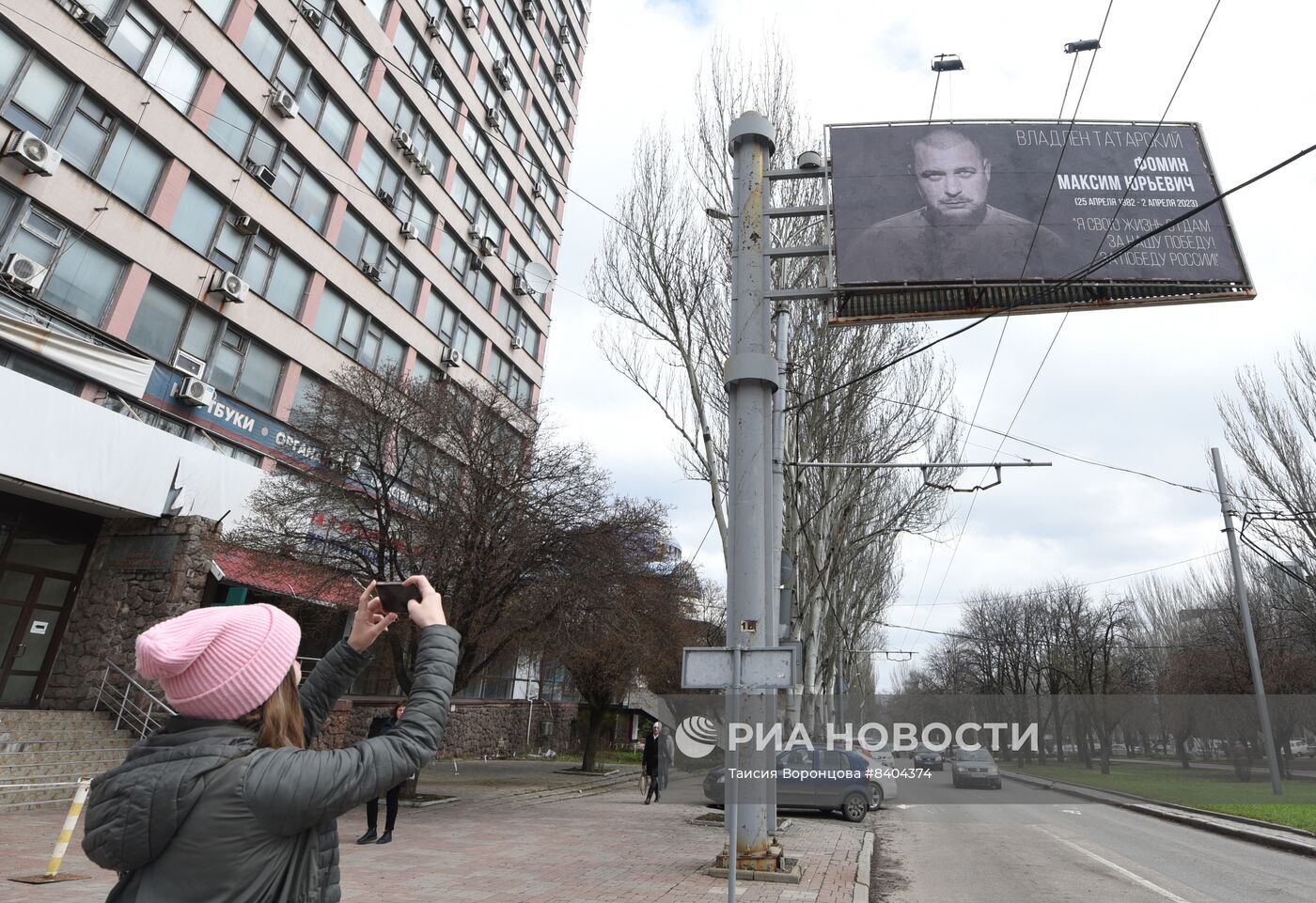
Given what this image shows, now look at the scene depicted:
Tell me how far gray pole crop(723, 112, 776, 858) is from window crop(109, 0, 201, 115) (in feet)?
51.3

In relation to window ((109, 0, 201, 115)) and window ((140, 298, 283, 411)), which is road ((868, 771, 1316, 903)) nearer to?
window ((140, 298, 283, 411))

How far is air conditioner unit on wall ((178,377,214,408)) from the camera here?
18.0 m

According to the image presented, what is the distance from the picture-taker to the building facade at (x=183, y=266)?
48.3 ft

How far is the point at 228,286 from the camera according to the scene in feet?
63.9

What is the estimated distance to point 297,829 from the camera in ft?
5.50

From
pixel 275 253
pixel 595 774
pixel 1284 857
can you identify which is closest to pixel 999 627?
pixel 595 774

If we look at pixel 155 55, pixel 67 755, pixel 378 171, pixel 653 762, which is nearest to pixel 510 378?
pixel 378 171

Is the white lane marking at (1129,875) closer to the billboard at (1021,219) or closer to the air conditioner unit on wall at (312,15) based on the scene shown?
the billboard at (1021,219)

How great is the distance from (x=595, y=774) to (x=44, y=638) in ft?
55.8

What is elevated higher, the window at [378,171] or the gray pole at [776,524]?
the window at [378,171]

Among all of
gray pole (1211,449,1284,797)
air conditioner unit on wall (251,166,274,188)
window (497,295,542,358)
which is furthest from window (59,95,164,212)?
gray pole (1211,449,1284,797)

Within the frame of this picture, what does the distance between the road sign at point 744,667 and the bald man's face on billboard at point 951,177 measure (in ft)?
20.4

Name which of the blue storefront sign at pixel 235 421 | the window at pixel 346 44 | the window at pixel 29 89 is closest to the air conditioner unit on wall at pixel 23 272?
the window at pixel 29 89

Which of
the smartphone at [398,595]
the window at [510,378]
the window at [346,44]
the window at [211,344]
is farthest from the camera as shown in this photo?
the window at [510,378]
